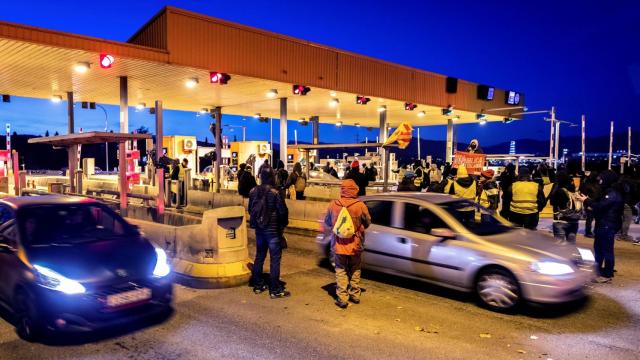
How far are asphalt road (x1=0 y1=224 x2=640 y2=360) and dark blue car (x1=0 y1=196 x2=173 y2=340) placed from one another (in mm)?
327

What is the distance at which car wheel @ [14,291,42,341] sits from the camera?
4988mm

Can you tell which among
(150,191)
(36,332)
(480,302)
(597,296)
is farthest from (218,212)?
(150,191)

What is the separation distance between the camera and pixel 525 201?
876 centimetres

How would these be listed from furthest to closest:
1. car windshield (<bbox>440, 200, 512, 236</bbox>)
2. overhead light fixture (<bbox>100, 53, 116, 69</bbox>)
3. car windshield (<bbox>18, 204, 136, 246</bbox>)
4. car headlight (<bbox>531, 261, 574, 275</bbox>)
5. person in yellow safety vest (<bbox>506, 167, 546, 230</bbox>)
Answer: overhead light fixture (<bbox>100, 53, 116, 69</bbox>), person in yellow safety vest (<bbox>506, 167, 546, 230</bbox>), car windshield (<bbox>440, 200, 512, 236</bbox>), car headlight (<bbox>531, 261, 574, 275</bbox>), car windshield (<bbox>18, 204, 136, 246</bbox>)

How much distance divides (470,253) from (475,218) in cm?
111

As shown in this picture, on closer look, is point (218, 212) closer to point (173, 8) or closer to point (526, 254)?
point (526, 254)

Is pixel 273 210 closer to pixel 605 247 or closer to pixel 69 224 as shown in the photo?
pixel 69 224

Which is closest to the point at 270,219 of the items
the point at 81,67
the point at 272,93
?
the point at 81,67

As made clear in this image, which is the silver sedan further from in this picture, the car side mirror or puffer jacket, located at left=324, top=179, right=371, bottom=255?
puffer jacket, located at left=324, top=179, right=371, bottom=255

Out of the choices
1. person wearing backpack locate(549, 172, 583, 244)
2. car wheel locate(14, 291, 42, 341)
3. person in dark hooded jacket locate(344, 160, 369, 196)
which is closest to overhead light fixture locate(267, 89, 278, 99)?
person in dark hooded jacket locate(344, 160, 369, 196)

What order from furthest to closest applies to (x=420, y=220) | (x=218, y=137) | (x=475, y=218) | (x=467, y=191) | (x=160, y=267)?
(x=218, y=137) < (x=467, y=191) < (x=475, y=218) < (x=420, y=220) < (x=160, y=267)

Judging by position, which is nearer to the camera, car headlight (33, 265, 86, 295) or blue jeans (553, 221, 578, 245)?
car headlight (33, 265, 86, 295)

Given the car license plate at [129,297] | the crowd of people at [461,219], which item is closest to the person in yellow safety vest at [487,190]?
the crowd of people at [461,219]

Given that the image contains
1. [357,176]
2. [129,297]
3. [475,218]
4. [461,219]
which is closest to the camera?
[129,297]
